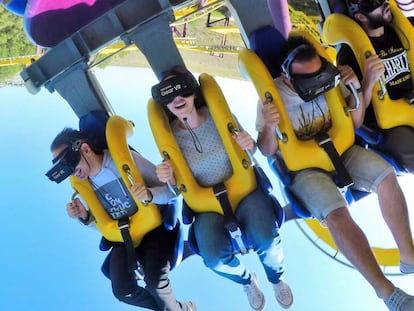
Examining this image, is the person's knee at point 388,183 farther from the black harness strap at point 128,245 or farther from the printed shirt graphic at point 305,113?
the black harness strap at point 128,245

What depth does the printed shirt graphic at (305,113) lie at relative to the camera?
300 cm

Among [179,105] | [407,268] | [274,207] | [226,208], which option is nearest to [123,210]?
[226,208]

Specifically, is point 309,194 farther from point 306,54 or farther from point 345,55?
point 345,55

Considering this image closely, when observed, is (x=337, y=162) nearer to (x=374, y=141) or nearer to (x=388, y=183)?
(x=388, y=183)

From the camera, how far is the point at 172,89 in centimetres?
278

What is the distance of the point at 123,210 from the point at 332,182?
1.27 meters

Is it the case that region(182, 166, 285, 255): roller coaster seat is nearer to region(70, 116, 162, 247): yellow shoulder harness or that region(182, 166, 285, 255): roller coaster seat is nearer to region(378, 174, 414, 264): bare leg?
region(70, 116, 162, 247): yellow shoulder harness

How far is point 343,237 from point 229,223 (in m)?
0.62

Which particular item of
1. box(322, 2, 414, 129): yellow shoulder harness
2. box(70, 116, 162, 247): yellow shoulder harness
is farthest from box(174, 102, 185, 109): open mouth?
box(322, 2, 414, 129): yellow shoulder harness

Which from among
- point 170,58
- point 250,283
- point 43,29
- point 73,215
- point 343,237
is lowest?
point 250,283

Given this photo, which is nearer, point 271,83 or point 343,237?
point 343,237

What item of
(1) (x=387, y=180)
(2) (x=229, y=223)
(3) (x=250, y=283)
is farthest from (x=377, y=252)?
(2) (x=229, y=223)

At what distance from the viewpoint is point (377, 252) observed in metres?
4.84

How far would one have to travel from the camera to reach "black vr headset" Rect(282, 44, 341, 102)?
273 centimetres
